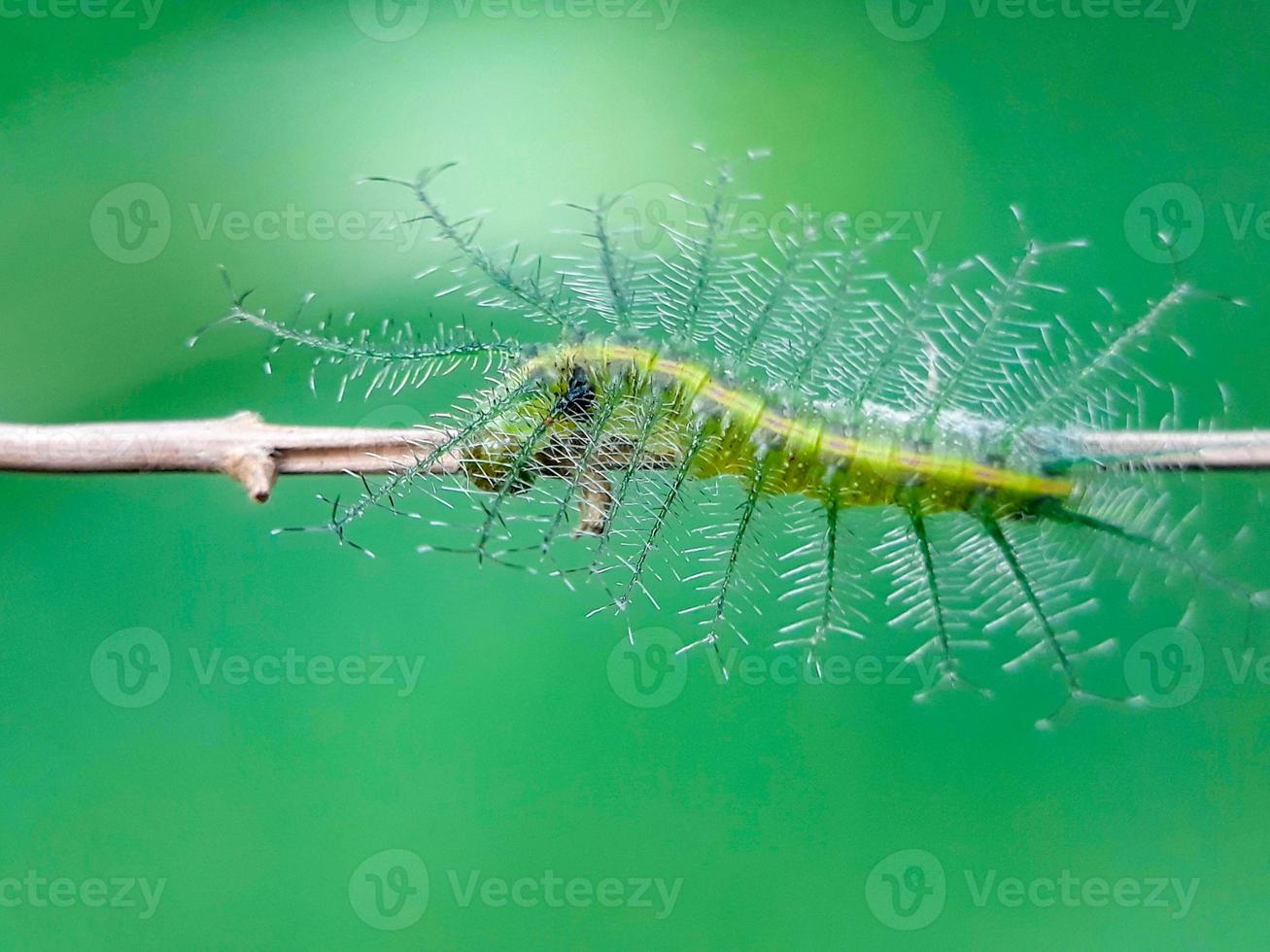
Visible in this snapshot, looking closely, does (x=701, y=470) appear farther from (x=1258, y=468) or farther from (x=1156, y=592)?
(x=1156, y=592)

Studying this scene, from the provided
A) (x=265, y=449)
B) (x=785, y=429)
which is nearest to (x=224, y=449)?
(x=265, y=449)

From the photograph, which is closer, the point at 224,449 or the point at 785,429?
the point at 785,429

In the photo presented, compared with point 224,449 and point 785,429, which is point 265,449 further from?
A: point 785,429

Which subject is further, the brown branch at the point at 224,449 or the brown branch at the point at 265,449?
the brown branch at the point at 224,449

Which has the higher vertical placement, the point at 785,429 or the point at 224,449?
the point at 224,449
